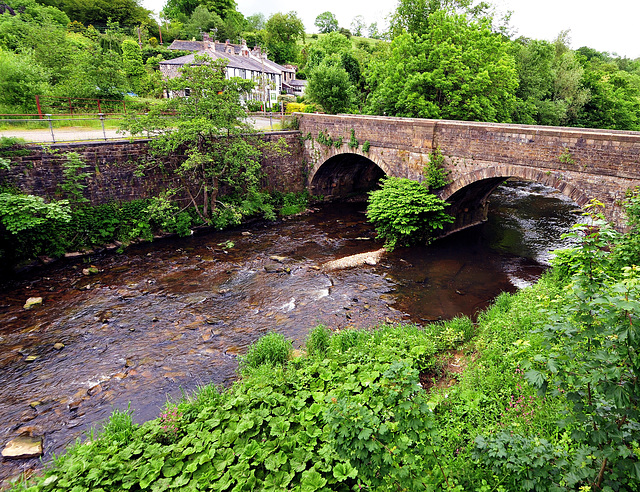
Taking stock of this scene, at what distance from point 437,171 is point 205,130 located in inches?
388

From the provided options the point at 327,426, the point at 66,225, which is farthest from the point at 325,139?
the point at 327,426

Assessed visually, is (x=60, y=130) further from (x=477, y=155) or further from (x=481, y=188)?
(x=481, y=188)

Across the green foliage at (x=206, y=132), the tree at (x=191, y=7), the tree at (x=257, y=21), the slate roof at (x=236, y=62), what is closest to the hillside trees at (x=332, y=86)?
the green foliage at (x=206, y=132)

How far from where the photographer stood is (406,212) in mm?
15281

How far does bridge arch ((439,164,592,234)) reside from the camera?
11.9 meters

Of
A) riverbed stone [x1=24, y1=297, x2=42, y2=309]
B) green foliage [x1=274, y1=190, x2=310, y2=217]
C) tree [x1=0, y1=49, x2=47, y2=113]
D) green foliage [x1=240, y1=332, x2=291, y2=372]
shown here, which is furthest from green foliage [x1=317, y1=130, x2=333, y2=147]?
tree [x1=0, y1=49, x2=47, y2=113]

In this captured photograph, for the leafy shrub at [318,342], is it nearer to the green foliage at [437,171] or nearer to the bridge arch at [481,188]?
the bridge arch at [481,188]

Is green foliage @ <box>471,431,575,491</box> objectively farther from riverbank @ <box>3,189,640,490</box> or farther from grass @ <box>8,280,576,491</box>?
grass @ <box>8,280,576,491</box>

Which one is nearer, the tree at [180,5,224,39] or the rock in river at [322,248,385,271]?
the rock in river at [322,248,385,271]

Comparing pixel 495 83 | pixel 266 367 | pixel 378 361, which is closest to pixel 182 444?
pixel 266 367

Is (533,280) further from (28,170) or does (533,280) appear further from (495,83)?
(28,170)

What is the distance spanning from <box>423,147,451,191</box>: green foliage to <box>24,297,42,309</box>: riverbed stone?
47.9ft

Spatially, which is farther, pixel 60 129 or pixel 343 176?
pixel 343 176

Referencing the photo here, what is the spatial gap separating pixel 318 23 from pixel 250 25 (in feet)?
73.1
